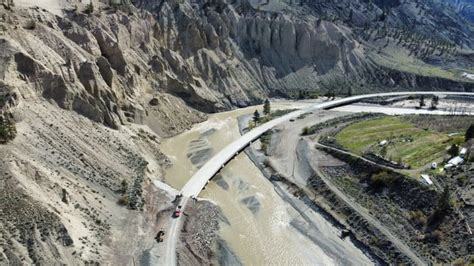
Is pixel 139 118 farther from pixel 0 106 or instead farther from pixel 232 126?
pixel 0 106

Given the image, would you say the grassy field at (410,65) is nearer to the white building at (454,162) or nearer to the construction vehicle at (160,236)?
the white building at (454,162)

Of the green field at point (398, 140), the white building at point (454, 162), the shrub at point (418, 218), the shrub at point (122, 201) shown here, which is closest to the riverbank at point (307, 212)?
the shrub at point (418, 218)

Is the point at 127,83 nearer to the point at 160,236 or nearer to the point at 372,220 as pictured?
the point at 160,236

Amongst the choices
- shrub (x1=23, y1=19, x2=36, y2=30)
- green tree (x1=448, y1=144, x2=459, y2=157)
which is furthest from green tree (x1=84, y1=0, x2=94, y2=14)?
green tree (x1=448, y1=144, x2=459, y2=157)

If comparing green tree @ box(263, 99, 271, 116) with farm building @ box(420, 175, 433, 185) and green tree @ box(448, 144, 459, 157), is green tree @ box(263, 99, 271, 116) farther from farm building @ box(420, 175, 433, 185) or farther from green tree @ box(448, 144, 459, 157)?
farm building @ box(420, 175, 433, 185)

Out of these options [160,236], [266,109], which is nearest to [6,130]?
[160,236]

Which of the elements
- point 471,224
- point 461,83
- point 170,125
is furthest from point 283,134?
point 461,83
